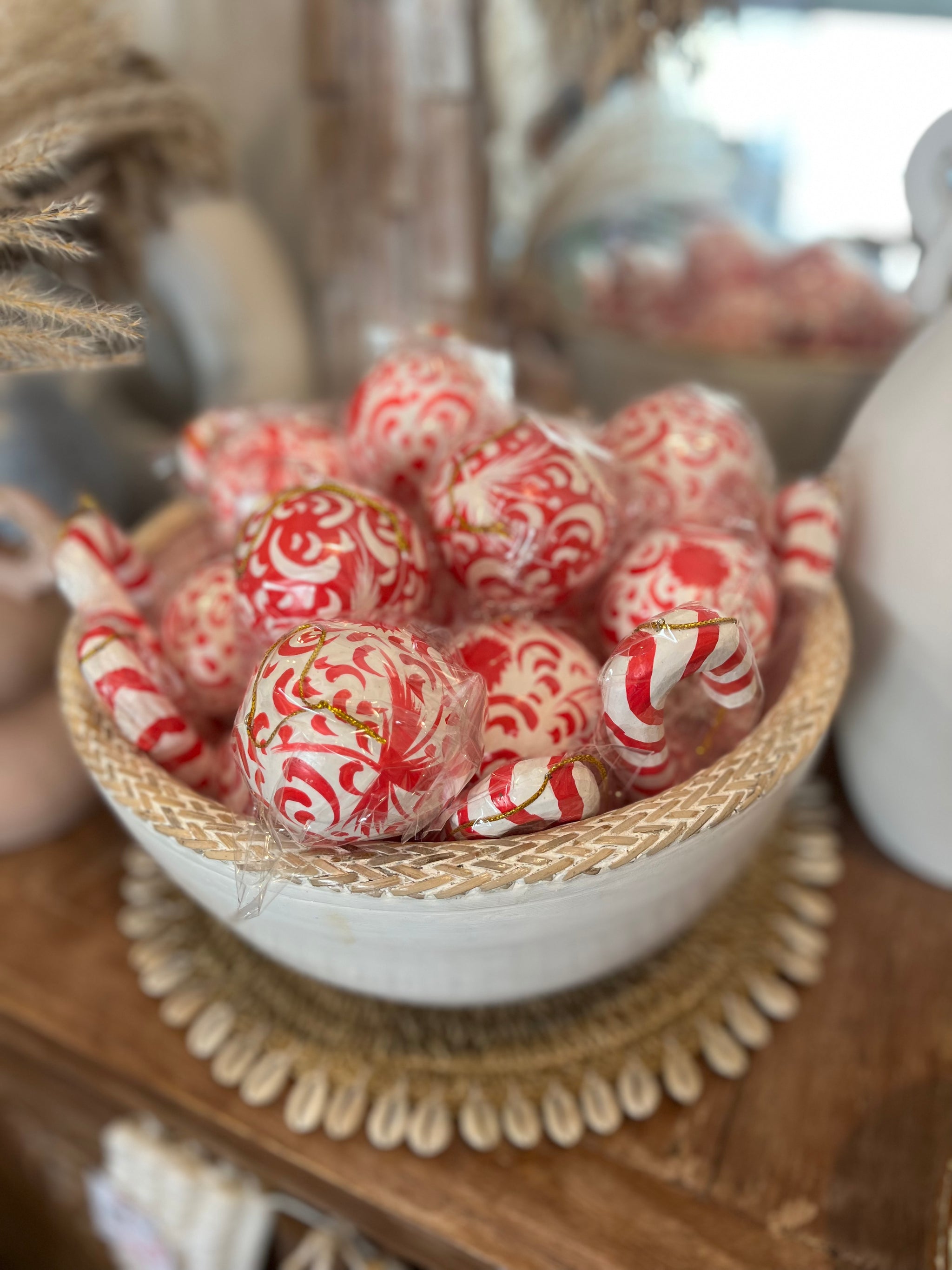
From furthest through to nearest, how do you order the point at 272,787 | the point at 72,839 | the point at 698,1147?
the point at 72,839
the point at 698,1147
the point at 272,787

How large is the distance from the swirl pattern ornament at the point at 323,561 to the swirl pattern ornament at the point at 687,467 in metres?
0.16

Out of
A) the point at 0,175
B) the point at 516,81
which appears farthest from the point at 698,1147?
the point at 516,81

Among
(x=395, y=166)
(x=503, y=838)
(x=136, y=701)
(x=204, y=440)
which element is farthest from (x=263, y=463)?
(x=395, y=166)

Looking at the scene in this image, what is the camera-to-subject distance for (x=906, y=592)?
525 mm

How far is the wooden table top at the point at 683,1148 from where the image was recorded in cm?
45

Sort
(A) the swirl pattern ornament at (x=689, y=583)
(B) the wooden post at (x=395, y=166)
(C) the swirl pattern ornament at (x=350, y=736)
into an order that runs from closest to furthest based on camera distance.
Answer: (C) the swirl pattern ornament at (x=350, y=736) → (A) the swirl pattern ornament at (x=689, y=583) → (B) the wooden post at (x=395, y=166)

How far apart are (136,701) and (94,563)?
11cm

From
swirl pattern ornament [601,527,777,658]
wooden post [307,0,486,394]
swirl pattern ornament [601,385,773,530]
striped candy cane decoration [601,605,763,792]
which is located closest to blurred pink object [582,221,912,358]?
wooden post [307,0,486,394]

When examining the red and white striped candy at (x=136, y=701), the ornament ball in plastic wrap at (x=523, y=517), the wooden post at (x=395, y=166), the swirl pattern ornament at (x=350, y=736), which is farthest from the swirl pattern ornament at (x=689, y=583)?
the wooden post at (x=395, y=166)

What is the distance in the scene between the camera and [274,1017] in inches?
21.8

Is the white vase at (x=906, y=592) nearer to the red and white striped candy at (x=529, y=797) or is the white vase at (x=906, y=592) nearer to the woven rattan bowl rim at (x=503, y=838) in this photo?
the woven rattan bowl rim at (x=503, y=838)

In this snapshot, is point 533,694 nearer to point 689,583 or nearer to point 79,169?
point 689,583

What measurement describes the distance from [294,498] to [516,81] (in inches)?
28.0

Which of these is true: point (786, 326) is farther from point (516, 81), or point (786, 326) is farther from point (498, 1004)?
point (498, 1004)
